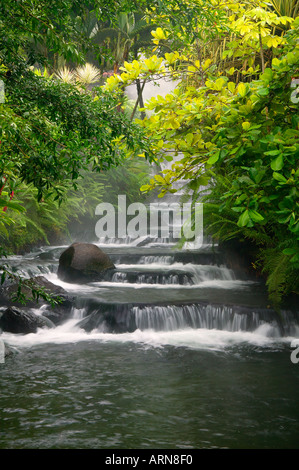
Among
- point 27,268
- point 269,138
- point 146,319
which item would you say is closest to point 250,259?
point 146,319

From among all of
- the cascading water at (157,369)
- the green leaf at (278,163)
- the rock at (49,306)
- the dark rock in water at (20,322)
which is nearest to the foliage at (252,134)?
the green leaf at (278,163)

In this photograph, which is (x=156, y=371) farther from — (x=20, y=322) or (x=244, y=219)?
(x=244, y=219)

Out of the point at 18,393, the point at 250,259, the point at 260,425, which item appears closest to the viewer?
the point at 260,425

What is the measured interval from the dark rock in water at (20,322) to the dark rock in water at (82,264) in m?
2.99

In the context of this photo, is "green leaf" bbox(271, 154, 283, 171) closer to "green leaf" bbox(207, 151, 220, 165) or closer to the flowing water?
"green leaf" bbox(207, 151, 220, 165)

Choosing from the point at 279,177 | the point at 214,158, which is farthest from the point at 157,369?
the point at 279,177

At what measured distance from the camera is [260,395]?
245 inches

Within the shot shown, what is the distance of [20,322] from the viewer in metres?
9.00

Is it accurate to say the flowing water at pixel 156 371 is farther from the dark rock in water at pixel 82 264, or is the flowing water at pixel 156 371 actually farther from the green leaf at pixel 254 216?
the green leaf at pixel 254 216

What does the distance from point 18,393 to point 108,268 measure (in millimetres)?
6533

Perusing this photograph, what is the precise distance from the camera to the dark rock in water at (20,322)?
29.5 ft

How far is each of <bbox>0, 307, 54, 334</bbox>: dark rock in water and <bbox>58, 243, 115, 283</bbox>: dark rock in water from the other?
299 centimetres
